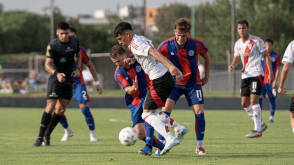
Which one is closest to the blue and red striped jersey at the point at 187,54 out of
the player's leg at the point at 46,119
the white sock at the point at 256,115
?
the player's leg at the point at 46,119

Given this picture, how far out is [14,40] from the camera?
47.2m

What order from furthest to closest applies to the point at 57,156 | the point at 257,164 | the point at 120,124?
the point at 120,124
the point at 57,156
the point at 257,164

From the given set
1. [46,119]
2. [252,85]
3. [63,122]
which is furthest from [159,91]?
[252,85]

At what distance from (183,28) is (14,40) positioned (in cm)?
4374

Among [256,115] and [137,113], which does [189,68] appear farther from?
[256,115]

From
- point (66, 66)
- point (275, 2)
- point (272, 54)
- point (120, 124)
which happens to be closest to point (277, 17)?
point (275, 2)

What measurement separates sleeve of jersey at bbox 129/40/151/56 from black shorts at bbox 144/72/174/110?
0.51 m

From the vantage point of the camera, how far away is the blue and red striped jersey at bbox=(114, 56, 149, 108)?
6.43m

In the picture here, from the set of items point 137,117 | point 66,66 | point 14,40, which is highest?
point 66,66

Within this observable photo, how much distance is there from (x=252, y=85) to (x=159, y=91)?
12.0 feet

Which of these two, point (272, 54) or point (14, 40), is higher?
point (272, 54)

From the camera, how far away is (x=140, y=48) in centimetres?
560

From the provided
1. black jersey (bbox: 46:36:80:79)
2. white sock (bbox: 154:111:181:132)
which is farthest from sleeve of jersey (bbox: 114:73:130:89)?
black jersey (bbox: 46:36:80:79)

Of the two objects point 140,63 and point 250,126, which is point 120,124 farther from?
point 140,63
